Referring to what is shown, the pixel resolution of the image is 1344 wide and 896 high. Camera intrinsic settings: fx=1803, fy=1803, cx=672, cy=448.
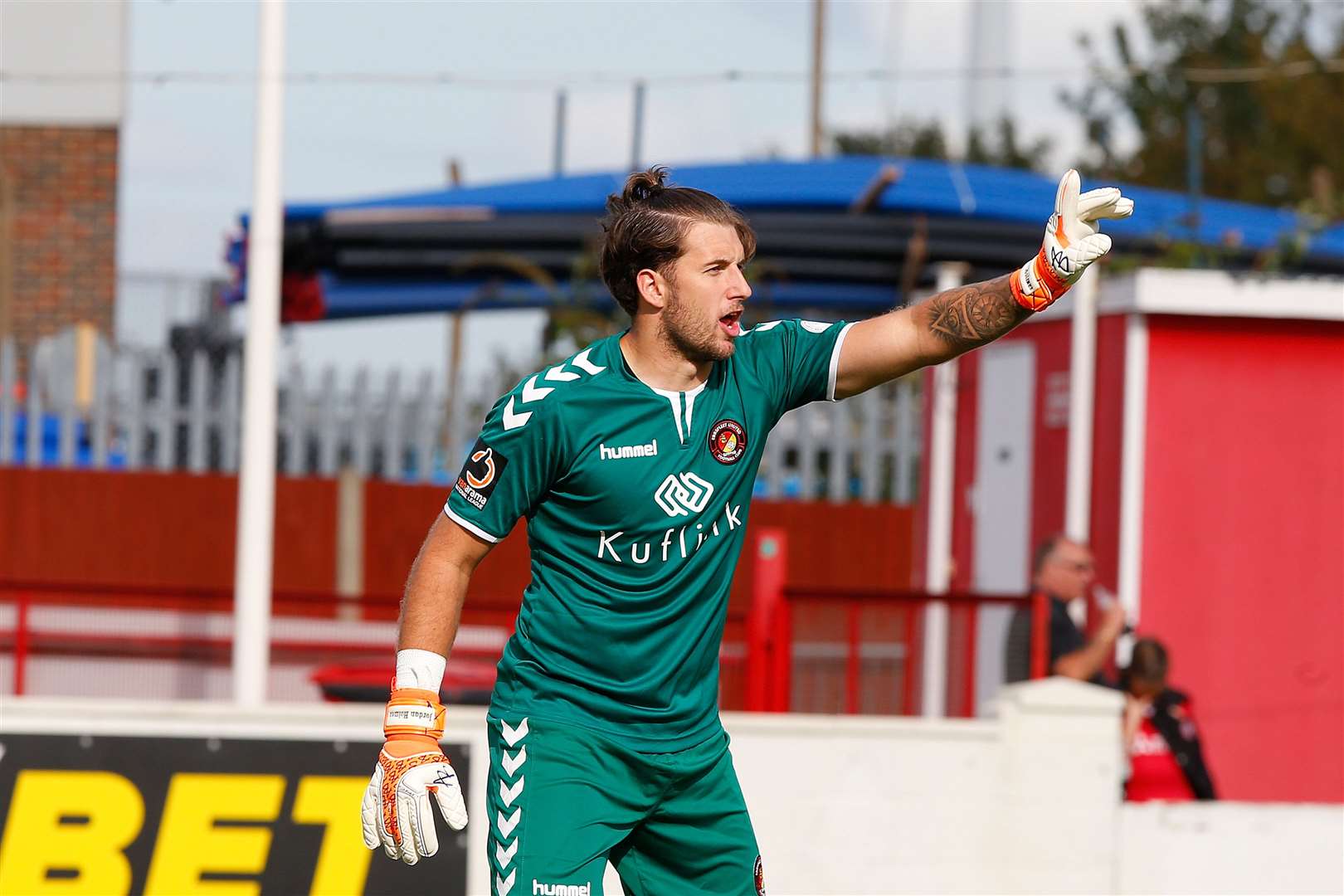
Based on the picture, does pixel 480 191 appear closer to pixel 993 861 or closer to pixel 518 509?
pixel 993 861

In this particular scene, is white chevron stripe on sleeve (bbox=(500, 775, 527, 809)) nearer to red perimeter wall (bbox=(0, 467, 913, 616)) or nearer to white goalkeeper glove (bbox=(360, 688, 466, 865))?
white goalkeeper glove (bbox=(360, 688, 466, 865))

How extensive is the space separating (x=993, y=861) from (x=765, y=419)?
12.5 ft

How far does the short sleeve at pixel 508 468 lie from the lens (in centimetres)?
407

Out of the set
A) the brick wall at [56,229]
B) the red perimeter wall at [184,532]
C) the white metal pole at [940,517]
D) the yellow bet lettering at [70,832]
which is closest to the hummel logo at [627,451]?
the yellow bet lettering at [70,832]

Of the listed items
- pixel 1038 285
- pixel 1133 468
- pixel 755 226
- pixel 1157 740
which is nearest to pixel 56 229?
pixel 755 226

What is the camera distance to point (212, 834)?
7.27m

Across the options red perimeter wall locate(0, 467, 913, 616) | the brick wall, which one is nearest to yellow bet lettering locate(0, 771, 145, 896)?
red perimeter wall locate(0, 467, 913, 616)

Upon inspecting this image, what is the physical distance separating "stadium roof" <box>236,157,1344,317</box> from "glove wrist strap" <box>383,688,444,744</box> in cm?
861

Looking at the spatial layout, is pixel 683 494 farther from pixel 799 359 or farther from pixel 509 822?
pixel 509 822

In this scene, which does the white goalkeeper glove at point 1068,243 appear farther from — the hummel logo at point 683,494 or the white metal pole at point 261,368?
the white metal pole at point 261,368

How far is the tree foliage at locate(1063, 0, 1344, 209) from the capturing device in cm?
3194

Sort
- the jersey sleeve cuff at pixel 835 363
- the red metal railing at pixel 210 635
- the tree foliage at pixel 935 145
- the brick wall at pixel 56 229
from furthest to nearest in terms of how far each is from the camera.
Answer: the tree foliage at pixel 935 145, the brick wall at pixel 56 229, the red metal railing at pixel 210 635, the jersey sleeve cuff at pixel 835 363

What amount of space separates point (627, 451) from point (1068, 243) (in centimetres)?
109

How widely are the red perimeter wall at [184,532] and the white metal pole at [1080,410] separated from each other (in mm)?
4214
